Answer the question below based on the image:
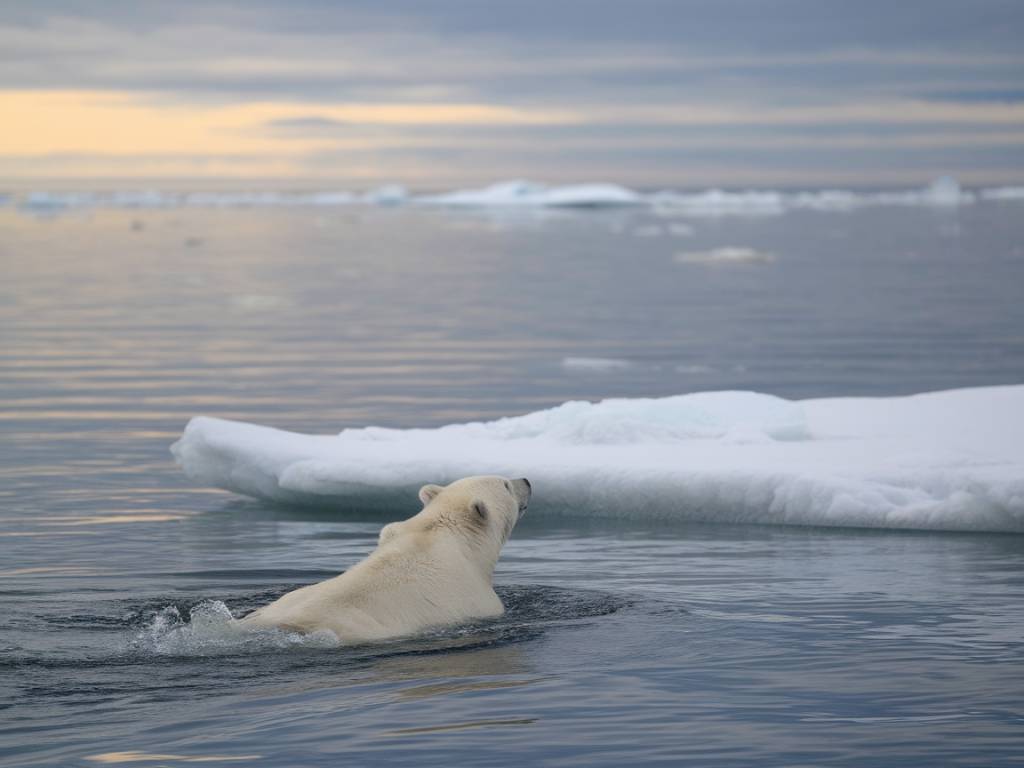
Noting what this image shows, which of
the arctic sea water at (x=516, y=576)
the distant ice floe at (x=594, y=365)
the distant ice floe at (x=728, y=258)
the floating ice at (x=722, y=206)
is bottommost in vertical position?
the arctic sea water at (x=516, y=576)

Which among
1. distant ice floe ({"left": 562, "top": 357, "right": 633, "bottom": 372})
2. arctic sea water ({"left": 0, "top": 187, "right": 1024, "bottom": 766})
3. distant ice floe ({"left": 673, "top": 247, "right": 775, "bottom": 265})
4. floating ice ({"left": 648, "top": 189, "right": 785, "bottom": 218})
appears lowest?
arctic sea water ({"left": 0, "top": 187, "right": 1024, "bottom": 766})

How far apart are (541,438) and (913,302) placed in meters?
20.6

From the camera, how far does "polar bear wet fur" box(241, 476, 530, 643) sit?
7.20 meters

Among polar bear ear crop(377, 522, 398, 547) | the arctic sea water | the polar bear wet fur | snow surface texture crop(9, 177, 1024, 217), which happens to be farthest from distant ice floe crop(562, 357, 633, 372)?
snow surface texture crop(9, 177, 1024, 217)

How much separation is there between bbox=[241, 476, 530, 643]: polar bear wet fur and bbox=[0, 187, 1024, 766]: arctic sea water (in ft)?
0.42

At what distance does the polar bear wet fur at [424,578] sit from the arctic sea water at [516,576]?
0.42 ft

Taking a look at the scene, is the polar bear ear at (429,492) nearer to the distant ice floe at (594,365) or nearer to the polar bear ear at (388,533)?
the polar bear ear at (388,533)

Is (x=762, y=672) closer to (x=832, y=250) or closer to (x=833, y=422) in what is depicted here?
(x=833, y=422)

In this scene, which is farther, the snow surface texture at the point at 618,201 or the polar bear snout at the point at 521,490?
the snow surface texture at the point at 618,201

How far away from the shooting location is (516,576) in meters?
9.30

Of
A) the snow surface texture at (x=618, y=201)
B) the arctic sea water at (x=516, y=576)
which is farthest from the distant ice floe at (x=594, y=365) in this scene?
the snow surface texture at (x=618, y=201)

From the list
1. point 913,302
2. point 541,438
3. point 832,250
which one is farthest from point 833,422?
point 832,250

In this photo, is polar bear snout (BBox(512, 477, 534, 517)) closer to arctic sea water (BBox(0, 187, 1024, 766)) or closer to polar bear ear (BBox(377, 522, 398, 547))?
arctic sea water (BBox(0, 187, 1024, 766))

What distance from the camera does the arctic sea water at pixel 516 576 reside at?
20.4 ft
